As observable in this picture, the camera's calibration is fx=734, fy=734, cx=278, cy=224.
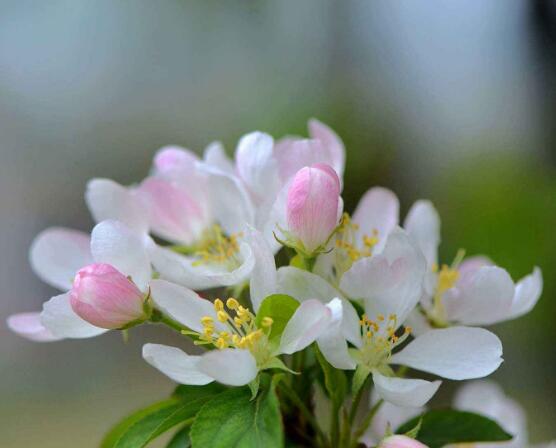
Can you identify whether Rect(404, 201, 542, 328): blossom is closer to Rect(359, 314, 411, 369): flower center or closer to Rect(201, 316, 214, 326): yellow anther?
Rect(359, 314, 411, 369): flower center

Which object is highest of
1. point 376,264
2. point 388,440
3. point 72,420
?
point 376,264

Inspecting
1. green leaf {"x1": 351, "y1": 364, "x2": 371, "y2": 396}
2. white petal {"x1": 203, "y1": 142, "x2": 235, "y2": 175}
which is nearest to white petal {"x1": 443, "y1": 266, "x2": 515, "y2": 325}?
green leaf {"x1": 351, "y1": 364, "x2": 371, "y2": 396}

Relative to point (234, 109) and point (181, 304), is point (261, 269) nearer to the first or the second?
point (181, 304)

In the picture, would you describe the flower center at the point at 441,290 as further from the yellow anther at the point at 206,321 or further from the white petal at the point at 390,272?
the yellow anther at the point at 206,321

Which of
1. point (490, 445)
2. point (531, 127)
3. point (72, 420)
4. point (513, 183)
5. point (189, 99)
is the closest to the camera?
point (490, 445)

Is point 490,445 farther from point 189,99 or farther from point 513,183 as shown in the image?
point 189,99

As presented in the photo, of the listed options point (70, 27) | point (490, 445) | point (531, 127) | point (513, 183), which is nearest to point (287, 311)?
point (490, 445)
